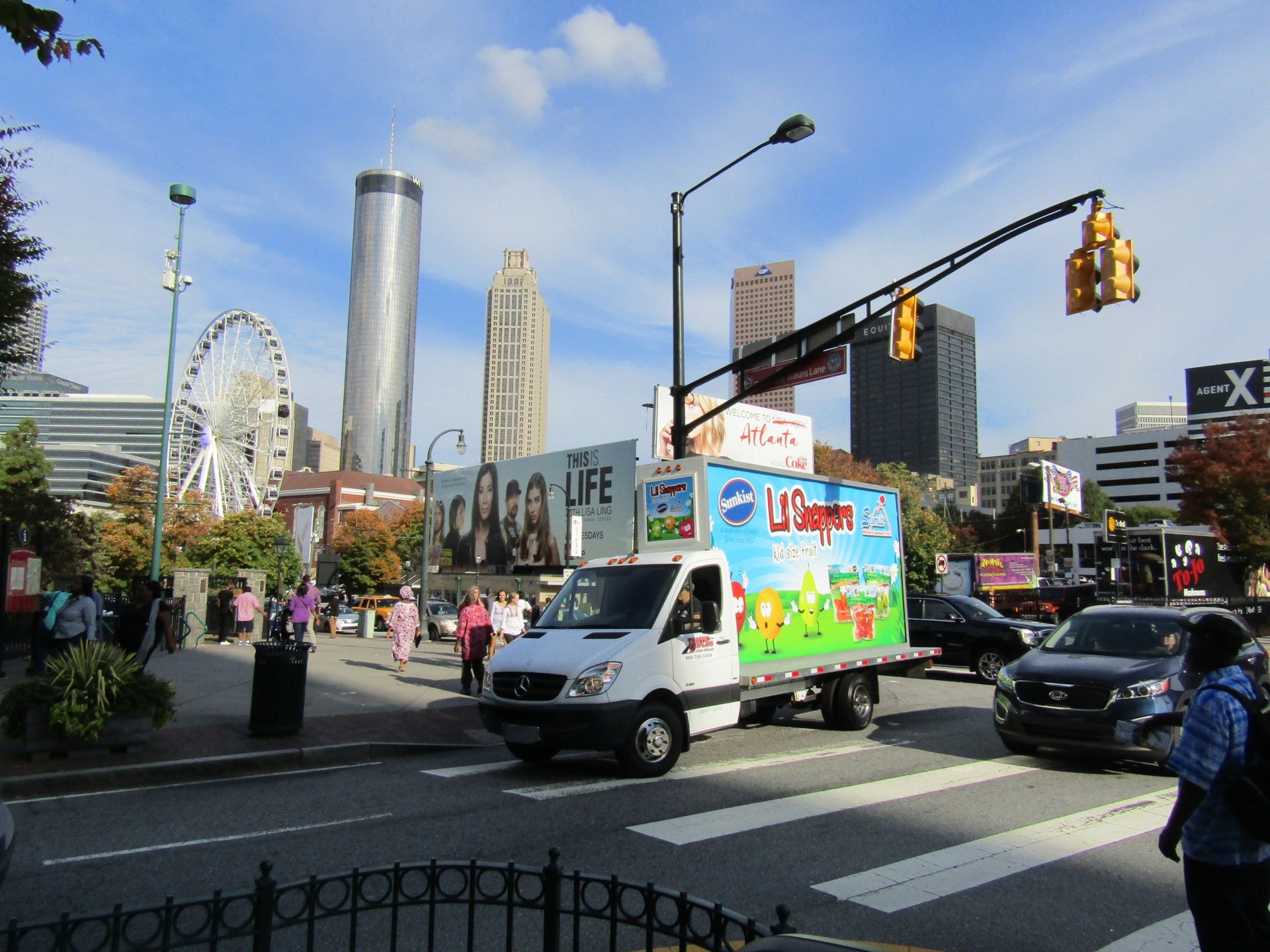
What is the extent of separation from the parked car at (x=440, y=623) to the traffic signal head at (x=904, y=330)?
79.9ft

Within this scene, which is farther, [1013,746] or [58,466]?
[58,466]

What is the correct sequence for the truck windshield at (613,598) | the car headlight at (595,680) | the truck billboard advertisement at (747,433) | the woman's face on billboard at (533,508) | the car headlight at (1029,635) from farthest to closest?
the woman's face on billboard at (533,508), the truck billboard advertisement at (747,433), the car headlight at (1029,635), the truck windshield at (613,598), the car headlight at (595,680)

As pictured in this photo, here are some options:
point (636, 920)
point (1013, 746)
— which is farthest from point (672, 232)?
point (636, 920)

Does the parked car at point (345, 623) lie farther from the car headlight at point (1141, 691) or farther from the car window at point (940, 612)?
the car headlight at point (1141, 691)

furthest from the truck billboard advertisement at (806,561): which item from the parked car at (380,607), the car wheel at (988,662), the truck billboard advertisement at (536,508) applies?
the truck billboard advertisement at (536,508)

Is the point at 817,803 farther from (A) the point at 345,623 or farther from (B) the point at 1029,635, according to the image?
(A) the point at 345,623

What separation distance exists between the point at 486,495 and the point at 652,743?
60.5m

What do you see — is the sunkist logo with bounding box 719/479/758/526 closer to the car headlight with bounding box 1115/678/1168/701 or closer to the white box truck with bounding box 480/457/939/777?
the white box truck with bounding box 480/457/939/777

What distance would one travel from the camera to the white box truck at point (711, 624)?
8.56 metres

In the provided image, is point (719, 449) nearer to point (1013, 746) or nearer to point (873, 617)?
point (873, 617)

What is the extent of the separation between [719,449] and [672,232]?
19.5m

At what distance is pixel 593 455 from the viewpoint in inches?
2270

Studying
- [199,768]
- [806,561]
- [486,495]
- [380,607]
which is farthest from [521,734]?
[486,495]

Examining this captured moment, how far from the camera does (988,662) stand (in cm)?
1820
